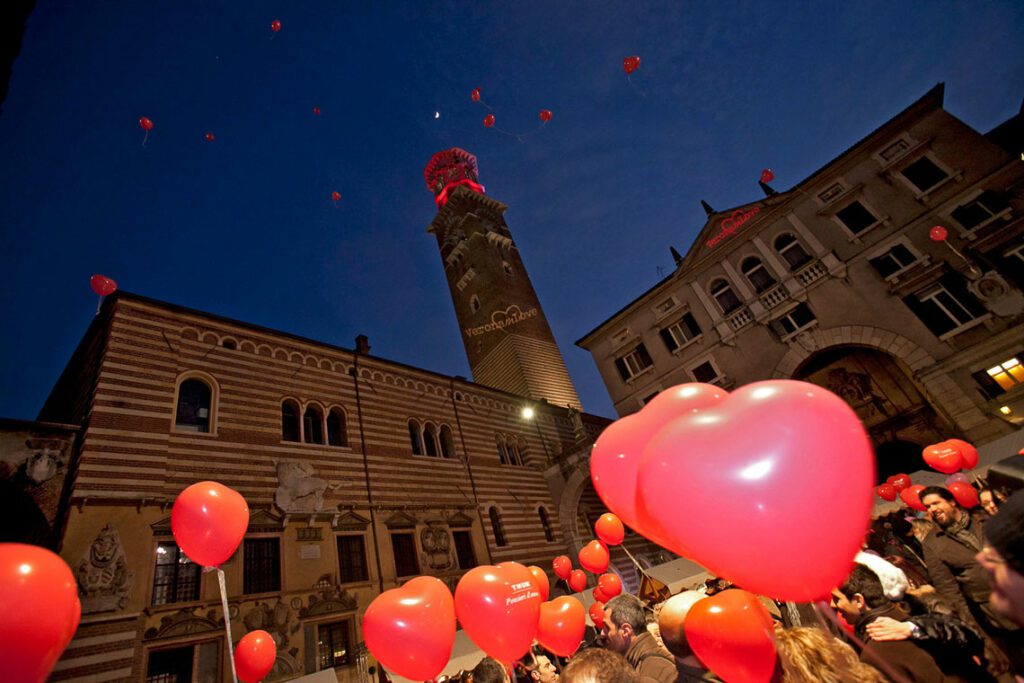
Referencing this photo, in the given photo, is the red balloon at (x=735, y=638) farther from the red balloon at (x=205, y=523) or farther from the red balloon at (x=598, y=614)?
the red balloon at (x=205, y=523)

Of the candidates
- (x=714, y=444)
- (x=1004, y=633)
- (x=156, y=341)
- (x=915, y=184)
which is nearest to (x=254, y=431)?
(x=156, y=341)

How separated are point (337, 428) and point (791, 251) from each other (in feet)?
60.6

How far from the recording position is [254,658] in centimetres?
665

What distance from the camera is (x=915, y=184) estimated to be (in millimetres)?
14789

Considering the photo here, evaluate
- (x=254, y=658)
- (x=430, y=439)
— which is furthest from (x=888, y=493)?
(x=254, y=658)

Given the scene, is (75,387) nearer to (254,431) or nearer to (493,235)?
(254,431)

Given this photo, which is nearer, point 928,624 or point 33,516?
point 928,624

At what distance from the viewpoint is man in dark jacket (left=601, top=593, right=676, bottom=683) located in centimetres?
321

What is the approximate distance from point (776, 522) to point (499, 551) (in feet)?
48.5

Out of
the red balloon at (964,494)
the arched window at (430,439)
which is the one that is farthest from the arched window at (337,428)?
the red balloon at (964,494)

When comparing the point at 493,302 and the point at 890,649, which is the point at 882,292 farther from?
the point at 493,302

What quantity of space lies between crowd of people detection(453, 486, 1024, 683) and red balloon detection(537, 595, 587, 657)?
77 centimetres

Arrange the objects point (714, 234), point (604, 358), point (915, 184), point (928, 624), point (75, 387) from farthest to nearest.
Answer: point (604, 358), point (714, 234), point (915, 184), point (75, 387), point (928, 624)

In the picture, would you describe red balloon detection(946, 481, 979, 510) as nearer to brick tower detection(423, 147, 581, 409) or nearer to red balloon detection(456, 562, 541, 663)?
red balloon detection(456, 562, 541, 663)
